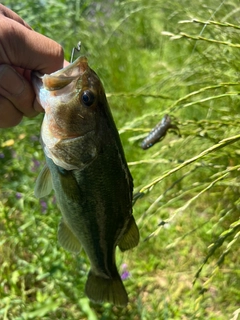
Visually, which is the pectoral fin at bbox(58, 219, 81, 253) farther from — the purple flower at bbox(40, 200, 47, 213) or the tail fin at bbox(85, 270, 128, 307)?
the purple flower at bbox(40, 200, 47, 213)

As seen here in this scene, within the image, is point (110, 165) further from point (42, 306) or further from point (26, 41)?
point (42, 306)

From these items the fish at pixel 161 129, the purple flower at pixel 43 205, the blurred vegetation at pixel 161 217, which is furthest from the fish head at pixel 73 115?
the purple flower at pixel 43 205

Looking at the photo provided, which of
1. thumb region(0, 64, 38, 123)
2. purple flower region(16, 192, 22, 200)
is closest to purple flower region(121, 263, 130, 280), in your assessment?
purple flower region(16, 192, 22, 200)

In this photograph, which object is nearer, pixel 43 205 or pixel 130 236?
pixel 130 236

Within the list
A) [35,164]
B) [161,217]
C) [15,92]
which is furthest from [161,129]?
[161,217]

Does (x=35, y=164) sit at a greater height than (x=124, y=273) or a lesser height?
greater

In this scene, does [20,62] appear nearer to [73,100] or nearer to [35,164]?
[73,100]

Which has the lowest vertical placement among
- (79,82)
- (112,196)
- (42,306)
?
(42,306)

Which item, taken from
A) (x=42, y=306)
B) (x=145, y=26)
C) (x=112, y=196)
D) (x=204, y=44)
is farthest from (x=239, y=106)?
(x=145, y=26)
